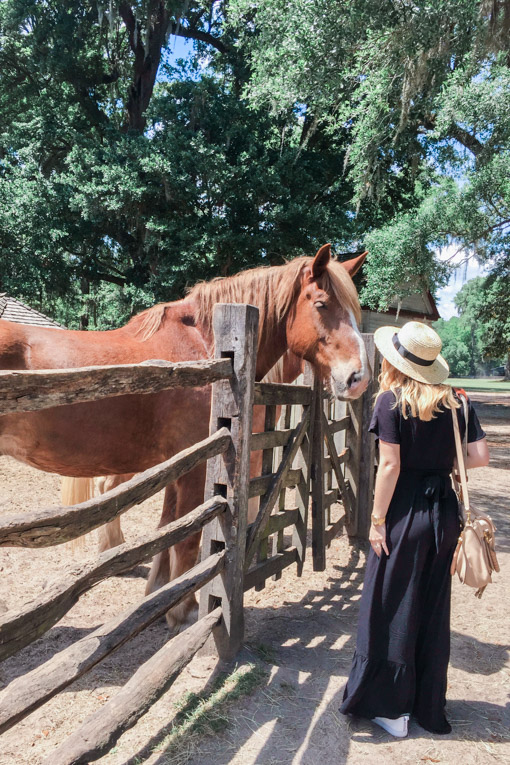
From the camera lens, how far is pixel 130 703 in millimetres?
2326

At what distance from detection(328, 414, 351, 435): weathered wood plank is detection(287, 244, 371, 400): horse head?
4.86 ft

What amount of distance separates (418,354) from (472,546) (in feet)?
3.17

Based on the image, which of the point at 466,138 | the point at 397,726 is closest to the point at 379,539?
the point at 397,726

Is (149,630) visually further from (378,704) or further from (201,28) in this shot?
(201,28)

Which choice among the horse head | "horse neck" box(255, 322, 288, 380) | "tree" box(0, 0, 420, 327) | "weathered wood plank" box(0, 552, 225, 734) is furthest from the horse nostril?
"tree" box(0, 0, 420, 327)

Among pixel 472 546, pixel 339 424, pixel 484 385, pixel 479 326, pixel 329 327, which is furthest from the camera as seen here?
pixel 479 326

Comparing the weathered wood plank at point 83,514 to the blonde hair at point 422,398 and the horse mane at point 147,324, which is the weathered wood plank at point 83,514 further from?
the horse mane at point 147,324

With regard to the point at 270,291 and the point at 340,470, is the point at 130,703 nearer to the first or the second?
the point at 270,291

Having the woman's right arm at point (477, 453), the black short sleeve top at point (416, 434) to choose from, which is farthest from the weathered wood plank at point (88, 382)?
the woman's right arm at point (477, 453)

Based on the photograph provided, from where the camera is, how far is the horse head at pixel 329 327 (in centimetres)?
Result: 359

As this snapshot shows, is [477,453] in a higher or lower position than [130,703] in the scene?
higher

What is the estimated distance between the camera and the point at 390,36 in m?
9.13

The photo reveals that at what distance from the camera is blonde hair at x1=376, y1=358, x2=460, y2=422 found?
2.54m

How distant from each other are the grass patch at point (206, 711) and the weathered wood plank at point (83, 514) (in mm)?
1157
